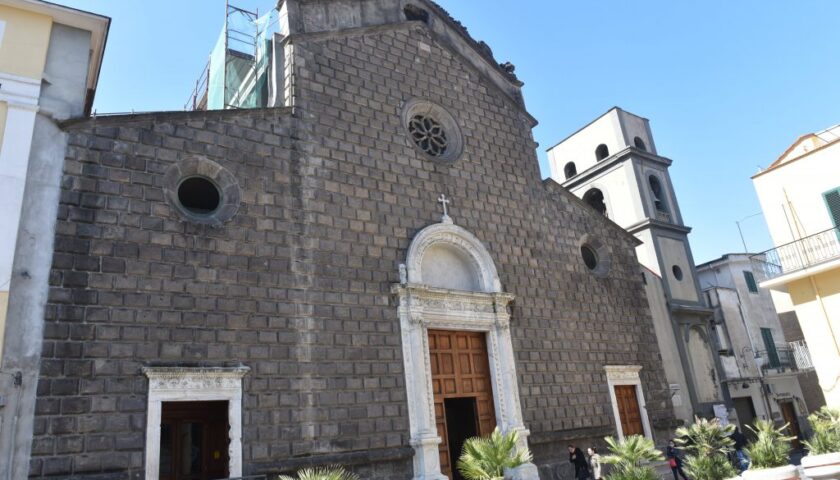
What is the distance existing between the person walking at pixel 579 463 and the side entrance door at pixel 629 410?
8.11 feet

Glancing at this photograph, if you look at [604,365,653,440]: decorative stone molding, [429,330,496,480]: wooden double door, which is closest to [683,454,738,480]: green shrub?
[429,330,496,480]: wooden double door

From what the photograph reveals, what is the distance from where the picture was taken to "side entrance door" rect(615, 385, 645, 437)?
580 inches

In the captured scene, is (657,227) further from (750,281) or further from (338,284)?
(338,284)

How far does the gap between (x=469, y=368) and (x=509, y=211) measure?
408cm

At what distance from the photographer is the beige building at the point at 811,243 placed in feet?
46.3

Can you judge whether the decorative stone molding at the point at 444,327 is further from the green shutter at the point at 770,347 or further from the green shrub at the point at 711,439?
the green shutter at the point at 770,347

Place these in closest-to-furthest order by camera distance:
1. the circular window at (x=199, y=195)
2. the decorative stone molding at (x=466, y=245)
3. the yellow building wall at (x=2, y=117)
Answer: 1. the yellow building wall at (x=2, y=117)
2. the circular window at (x=199, y=195)
3. the decorative stone molding at (x=466, y=245)

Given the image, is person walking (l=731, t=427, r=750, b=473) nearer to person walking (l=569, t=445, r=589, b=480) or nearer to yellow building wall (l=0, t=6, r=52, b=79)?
person walking (l=569, t=445, r=589, b=480)

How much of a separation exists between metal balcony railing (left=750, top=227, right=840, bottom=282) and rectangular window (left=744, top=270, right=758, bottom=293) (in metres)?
10.5

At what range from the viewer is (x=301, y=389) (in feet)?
32.6

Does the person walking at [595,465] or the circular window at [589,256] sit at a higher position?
the circular window at [589,256]

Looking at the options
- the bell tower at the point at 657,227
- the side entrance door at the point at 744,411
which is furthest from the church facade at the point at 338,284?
the side entrance door at the point at 744,411

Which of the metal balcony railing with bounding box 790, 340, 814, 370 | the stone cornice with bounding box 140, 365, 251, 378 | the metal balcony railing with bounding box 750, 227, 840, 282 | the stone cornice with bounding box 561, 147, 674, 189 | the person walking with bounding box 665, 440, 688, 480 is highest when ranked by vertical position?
the stone cornice with bounding box 561, 147, 674, 189

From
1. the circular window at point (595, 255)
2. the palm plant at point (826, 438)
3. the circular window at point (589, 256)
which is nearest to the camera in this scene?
the palm plant at point (826, 438)
